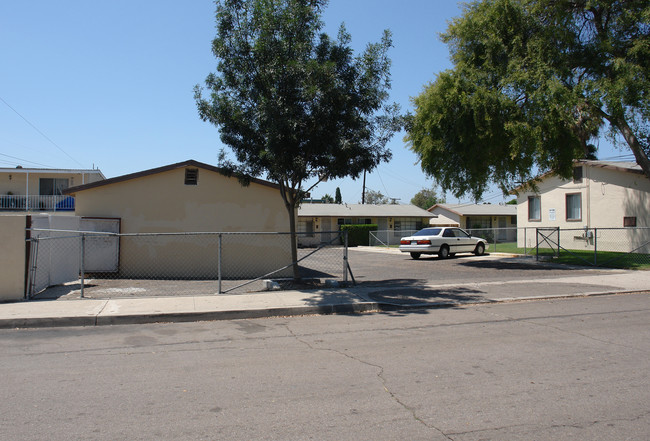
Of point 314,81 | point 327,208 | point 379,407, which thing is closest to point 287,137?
point 314,81

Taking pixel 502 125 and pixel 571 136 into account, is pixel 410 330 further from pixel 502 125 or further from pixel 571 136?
pixel 571 136

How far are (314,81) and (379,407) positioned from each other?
7.73m

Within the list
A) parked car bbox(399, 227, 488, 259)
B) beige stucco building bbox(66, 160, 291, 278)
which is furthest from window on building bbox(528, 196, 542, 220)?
beige stucco building bbox(66, 160, 291, 278)

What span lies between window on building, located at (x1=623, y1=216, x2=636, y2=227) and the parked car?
6770mm

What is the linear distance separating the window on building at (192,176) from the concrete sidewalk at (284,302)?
18.1ft

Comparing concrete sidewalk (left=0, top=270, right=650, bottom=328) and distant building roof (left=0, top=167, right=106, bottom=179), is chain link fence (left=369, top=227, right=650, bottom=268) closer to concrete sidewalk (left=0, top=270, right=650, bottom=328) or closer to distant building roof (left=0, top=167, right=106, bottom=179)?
concrete sidewalk (left=0, top=270, right=650, bottom=328)

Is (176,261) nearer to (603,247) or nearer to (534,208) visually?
(603,247)

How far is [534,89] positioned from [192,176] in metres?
12.6

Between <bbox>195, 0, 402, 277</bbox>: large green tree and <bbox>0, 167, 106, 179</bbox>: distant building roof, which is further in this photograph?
<bbox>0, 167, 106, 179</bbox>: distant building roof

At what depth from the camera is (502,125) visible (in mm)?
17422

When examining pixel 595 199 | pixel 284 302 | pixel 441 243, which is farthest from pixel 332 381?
pixel 595 199

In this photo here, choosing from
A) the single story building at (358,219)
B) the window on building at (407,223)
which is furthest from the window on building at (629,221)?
the window on building at (407,223)

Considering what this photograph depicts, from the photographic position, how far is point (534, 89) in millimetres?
16922

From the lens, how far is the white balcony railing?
28.7 meters
